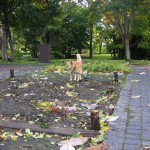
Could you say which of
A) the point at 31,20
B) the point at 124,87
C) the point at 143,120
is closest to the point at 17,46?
the point at 31,20

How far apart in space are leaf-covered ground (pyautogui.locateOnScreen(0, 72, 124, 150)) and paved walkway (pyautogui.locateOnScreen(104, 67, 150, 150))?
12.0 inches

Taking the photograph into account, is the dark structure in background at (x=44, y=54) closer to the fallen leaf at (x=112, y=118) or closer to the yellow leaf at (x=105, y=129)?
the fallen leaf at (x=112, y=118)

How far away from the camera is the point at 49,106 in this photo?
5.76 m

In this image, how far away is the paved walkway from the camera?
149 inches

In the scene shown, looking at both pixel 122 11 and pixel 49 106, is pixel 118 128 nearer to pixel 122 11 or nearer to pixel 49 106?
pixel 49 106

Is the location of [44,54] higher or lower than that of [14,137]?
higher

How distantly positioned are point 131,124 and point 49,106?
68.8 inches

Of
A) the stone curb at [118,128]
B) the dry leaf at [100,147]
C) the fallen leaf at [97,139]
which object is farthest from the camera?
the fallen leaf at [97,139]

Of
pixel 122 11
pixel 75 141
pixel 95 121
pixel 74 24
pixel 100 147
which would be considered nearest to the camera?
pixel 100 147

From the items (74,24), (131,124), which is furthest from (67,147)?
(74,24)

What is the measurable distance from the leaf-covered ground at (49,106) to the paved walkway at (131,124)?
30 centimetres

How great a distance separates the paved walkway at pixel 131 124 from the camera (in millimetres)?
3789

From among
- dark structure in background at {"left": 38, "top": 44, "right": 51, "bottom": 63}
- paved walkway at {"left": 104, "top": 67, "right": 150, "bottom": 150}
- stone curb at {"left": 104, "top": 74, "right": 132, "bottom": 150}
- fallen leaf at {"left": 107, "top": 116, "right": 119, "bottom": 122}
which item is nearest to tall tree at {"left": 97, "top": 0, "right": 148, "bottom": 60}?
dark structure in background at {"left": 38, "top": 44, "right": 51, "bottom": 63}

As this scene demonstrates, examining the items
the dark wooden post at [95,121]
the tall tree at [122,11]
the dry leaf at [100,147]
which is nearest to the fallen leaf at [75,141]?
the dry leaf at [100,147]
